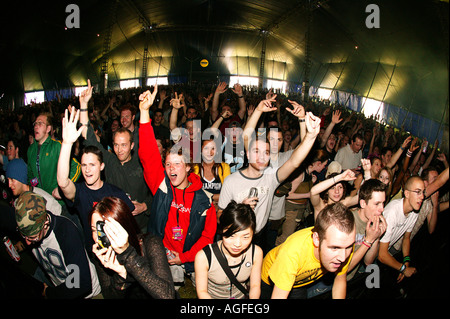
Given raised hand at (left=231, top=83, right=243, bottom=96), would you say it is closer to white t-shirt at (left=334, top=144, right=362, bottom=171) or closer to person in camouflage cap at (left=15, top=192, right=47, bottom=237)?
white t-shirt at (left=334, top=144, right=362, bottom=171)

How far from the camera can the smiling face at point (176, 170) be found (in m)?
2.58

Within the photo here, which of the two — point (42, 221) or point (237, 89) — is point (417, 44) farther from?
point (42, 221)

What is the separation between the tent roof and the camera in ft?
22.6

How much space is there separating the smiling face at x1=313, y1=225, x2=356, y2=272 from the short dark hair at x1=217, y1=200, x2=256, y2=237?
0.55m

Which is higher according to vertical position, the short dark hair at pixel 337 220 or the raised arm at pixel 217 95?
the raised arm at pixel 217 95

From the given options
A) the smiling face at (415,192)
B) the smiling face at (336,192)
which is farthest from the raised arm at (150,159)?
the smiling face at (415,192)

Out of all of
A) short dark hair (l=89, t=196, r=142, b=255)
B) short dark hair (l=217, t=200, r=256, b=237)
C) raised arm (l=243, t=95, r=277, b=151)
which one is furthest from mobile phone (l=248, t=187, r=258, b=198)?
short dark hair (l=89, t=196, r=142, b=255)

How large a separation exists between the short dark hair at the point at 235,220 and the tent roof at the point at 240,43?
4.77 meters

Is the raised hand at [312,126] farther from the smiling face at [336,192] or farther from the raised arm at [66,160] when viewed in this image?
the raised arm at [66,160]

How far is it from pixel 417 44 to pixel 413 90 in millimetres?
1149

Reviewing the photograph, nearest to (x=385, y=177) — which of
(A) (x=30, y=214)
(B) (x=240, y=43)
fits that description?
(A) (x=30, y=214)

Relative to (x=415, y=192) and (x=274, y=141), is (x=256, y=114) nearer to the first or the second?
(x=274, y=141)

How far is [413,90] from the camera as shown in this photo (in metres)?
7.15
